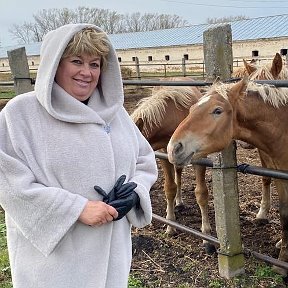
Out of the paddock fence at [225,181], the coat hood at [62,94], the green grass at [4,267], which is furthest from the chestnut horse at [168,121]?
the coat hood at [62,94]

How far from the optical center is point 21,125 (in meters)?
1.57

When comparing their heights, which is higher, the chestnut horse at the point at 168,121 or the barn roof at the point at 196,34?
the barn roof at the point at 196,34

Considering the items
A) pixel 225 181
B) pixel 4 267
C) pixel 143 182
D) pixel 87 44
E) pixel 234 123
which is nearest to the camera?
pixel 87 44

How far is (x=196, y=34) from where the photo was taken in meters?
32.7

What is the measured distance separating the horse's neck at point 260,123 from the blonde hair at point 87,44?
50.8 inches

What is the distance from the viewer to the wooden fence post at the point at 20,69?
385 cm

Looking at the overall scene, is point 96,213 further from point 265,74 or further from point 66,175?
point 265,74

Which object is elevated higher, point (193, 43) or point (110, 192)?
point (110, 192)

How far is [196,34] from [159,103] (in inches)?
1185

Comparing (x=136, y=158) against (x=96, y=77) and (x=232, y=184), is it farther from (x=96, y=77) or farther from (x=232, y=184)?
(x=232, y=184)

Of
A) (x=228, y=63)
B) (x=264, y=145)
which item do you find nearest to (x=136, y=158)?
(x=228, y=63)

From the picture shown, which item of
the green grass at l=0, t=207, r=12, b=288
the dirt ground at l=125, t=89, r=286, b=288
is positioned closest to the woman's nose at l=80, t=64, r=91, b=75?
the dirt ground at l=125, t=89, r=286, b=288

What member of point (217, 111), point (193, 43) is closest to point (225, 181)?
point (217, 111)

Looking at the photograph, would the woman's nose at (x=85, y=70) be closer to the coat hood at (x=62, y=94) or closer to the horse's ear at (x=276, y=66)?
the coat hood at (x=62, y=94)
